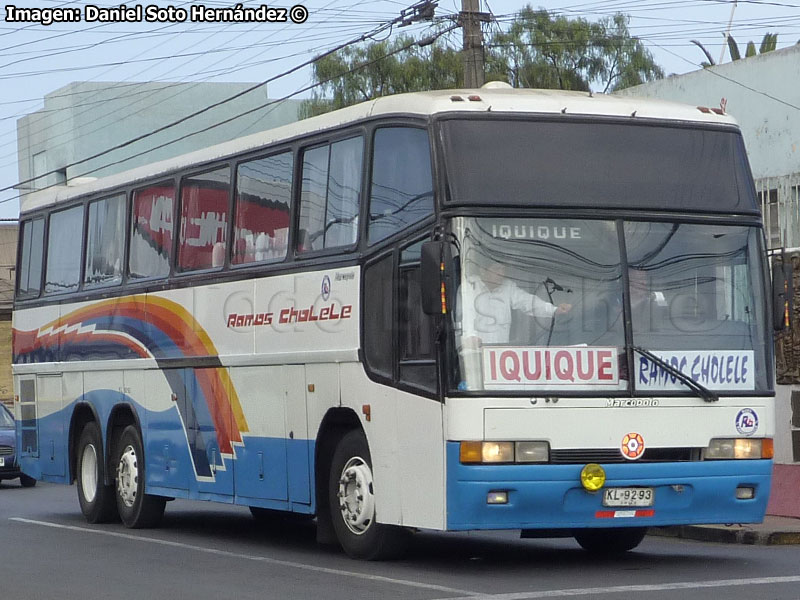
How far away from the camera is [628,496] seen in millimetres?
11609

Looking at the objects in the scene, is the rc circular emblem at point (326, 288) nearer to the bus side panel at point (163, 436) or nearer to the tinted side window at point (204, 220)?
the tinted side window at point (204, 220)

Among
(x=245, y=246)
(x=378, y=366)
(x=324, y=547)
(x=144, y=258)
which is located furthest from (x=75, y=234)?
(x=378, y=366)

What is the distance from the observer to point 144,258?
665 inches

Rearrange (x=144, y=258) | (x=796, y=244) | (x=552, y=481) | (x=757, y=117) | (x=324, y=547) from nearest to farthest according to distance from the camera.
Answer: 1. (x=552, y=481)
2. (x=324, y=547)
3. (x=144, y=258)
4. (x=796, y=244)
5. (x=757, y=117)

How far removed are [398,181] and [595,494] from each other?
108 inches

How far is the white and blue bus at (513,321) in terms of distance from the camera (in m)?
11.4

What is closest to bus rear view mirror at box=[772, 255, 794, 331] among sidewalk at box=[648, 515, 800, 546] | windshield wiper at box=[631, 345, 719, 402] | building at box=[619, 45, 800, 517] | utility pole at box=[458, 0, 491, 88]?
windshield wiper at box=[631, 345, 719, 402]

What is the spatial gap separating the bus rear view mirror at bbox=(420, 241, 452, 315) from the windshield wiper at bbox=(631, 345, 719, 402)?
1.51 meters

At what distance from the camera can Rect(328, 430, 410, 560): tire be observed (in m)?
12.4

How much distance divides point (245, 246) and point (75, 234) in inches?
193

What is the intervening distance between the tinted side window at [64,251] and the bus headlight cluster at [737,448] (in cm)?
909

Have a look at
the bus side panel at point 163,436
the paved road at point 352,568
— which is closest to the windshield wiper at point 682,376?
the paved road at point 352,568

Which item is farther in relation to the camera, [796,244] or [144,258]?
[796,244]

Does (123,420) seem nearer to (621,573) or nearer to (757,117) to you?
(621,573)
